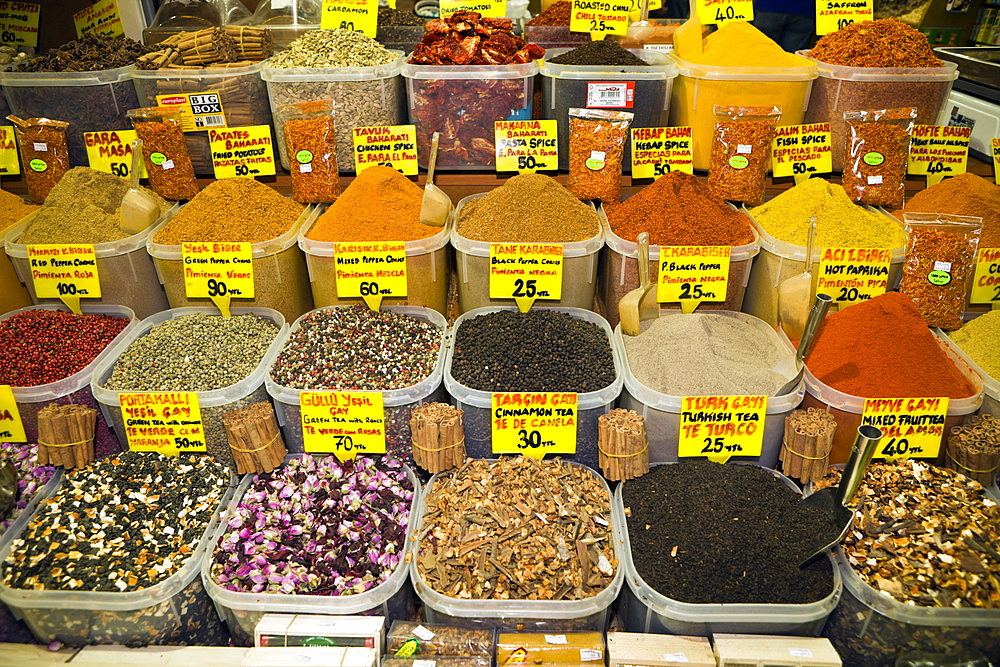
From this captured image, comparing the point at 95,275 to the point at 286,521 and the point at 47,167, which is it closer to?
the point at 47,167

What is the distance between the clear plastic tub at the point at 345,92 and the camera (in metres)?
1.87

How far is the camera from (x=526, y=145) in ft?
6.44

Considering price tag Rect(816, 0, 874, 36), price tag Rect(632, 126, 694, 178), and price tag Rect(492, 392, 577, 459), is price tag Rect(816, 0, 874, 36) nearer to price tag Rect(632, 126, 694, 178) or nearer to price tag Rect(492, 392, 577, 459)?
price tag Rect(632, 126, 694, 178)

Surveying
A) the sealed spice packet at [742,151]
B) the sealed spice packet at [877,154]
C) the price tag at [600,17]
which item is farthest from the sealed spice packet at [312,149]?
the sealed spice packet at [877,154]

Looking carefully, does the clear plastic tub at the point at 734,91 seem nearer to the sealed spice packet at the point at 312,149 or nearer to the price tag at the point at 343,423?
the sealed spice packet at the point at 312,149

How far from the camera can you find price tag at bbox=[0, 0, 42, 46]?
2375mm

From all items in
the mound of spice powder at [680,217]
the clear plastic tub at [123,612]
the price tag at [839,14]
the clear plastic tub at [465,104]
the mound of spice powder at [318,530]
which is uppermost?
the price tag at [839,14]

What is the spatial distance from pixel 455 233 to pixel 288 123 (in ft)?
1.89

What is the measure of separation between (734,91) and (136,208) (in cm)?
173

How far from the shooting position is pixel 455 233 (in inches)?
69.7

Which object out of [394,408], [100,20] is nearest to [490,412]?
[394,408]

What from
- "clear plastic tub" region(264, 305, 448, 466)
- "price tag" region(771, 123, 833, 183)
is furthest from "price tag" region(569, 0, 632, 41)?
"clear plastic tub" region(264, 305, 448, 466)

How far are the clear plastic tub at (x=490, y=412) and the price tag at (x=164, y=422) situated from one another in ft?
1.97

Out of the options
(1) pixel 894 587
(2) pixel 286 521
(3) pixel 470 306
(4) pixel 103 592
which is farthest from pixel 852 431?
(4) pixel 103 592
